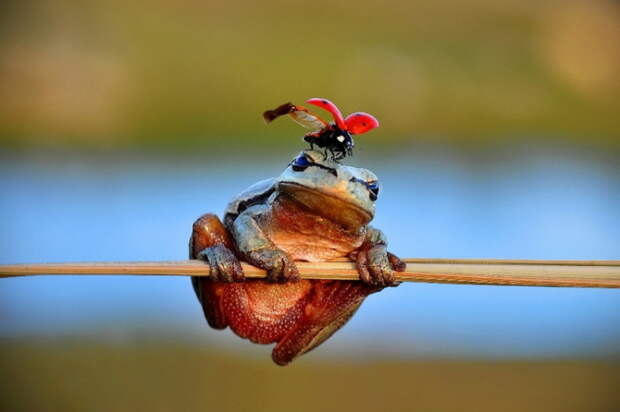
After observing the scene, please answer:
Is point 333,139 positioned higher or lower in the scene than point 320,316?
higher

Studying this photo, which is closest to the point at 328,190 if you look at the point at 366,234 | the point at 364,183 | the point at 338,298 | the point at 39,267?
the point at 364,183

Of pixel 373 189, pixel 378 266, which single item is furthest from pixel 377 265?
pixel 373 189

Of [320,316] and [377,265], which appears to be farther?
[320,316]

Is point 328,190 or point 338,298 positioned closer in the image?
point 328,190

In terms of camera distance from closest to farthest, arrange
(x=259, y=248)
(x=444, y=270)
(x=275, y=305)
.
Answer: (x=444, y=270) → (x=259, y=248) → (x=275, y=305)

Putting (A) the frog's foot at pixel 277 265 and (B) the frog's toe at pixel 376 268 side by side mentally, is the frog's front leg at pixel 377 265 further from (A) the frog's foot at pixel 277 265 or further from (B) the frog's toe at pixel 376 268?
(A) the frog's foot at pixel 277 265

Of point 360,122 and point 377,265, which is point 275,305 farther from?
point 360,122

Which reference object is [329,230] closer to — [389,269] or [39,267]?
[389,269]
